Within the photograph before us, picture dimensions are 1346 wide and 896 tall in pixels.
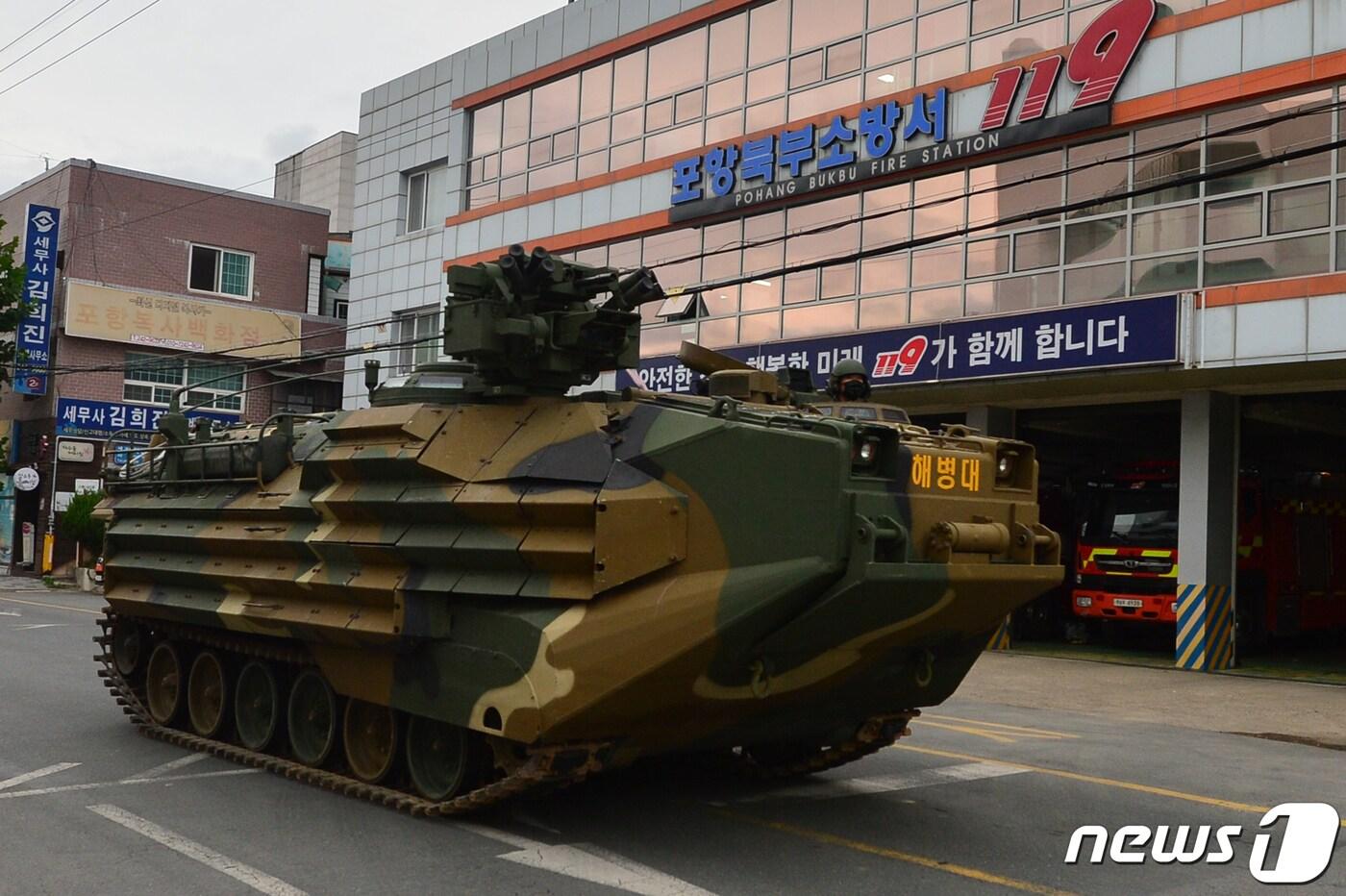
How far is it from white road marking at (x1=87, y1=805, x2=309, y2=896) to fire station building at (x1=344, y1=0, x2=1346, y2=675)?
28.4ft

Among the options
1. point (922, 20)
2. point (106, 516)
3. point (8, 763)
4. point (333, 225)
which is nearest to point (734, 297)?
point (922, 20)

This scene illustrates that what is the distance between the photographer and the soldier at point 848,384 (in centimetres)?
1109

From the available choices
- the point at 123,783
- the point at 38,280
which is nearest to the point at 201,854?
the point at 123,783

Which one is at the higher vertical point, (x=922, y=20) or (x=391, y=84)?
(x=391, y=84)

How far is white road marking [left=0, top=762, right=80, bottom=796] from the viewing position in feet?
30.5

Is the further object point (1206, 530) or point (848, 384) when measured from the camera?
point (1206, 530)

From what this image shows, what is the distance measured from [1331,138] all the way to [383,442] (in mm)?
12675

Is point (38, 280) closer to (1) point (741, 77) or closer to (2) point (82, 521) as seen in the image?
(2) point (82, 521)

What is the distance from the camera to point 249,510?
1054 cm

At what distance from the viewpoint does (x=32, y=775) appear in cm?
961

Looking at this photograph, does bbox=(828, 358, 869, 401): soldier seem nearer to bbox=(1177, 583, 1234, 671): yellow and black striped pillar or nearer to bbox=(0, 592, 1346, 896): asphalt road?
bbox=(0, 592, 1346, 896): asphalt road

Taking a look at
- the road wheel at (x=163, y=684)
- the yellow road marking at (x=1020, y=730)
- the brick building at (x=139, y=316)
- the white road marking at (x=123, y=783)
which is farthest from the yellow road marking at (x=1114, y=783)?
the brick building at (x=139, y=316)

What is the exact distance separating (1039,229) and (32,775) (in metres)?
14.5

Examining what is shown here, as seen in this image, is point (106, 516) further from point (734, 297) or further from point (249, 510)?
point (734, 297)
